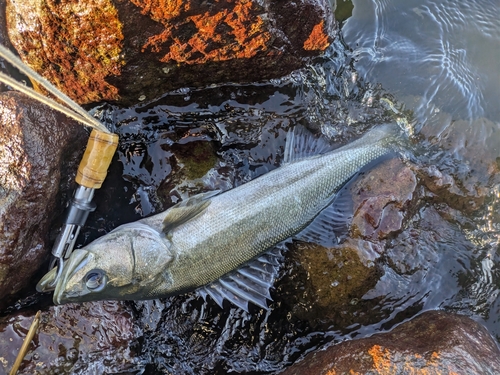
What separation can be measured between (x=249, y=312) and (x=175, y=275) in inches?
44.9

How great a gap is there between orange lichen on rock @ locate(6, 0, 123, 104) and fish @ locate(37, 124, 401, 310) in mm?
1494

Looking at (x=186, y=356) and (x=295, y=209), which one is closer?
(x=295, y=209)

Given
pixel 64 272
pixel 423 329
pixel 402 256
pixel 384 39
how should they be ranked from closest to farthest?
1. pixel 64 272
2. pixel 423 329
3. pixel 402 256
4. pixel 384 39

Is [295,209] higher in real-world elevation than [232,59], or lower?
lower

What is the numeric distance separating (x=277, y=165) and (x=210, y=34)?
1.59 meters

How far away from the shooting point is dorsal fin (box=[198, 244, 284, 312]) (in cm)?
397

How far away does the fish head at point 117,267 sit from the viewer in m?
3.36

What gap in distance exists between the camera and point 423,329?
3900mm

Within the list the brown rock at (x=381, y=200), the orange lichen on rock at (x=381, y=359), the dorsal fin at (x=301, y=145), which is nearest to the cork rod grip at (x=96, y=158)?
the dorsal fin at (x=301, y=145)

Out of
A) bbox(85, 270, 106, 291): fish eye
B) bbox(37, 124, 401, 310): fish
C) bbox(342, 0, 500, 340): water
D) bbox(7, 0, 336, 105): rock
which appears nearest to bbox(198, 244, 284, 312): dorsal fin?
bbox(37, 124, 401, 310): fish

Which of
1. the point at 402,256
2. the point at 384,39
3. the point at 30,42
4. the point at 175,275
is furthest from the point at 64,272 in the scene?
the point at 384,39

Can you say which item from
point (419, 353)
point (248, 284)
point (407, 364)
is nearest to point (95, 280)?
point (248, 284)

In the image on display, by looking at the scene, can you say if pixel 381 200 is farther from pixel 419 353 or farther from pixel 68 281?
pixel 68 281

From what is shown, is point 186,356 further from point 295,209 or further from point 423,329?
point 423,329
